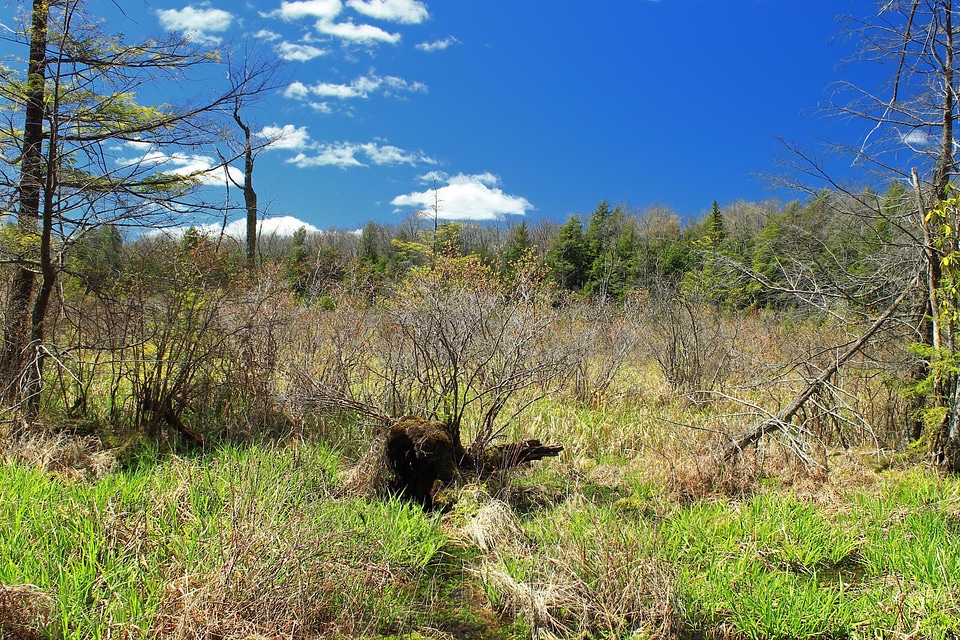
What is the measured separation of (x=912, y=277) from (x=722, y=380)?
401 cm

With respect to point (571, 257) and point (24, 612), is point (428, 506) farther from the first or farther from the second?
point (571, 257)

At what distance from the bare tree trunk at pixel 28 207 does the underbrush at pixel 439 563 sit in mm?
1335

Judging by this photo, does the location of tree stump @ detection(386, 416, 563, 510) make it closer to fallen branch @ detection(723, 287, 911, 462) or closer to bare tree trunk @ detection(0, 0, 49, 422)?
fallen branch @ detection(723, 287, 911, 462)

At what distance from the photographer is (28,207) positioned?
6.30 metres

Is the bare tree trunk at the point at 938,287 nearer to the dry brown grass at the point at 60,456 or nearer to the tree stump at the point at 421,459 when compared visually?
the tree stump at the point at 421,459

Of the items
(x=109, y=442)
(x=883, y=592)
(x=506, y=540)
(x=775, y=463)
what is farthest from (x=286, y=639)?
(x=775, y=463)

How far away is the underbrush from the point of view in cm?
287

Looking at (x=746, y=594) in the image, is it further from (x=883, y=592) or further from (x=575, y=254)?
(x=575, y=254)

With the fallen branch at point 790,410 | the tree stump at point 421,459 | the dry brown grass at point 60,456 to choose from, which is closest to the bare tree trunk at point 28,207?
the dry brown grass at point 60,456

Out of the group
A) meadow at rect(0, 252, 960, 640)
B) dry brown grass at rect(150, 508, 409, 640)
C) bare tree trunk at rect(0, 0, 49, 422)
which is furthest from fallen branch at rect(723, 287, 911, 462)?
bare tree trunk at rect(0, 0, 49, 422)

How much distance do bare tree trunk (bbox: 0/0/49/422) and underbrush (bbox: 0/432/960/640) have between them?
1335 mm

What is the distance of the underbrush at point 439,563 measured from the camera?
287cm

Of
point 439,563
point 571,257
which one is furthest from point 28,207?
→ point 571,257

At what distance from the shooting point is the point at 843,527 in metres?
4.27
